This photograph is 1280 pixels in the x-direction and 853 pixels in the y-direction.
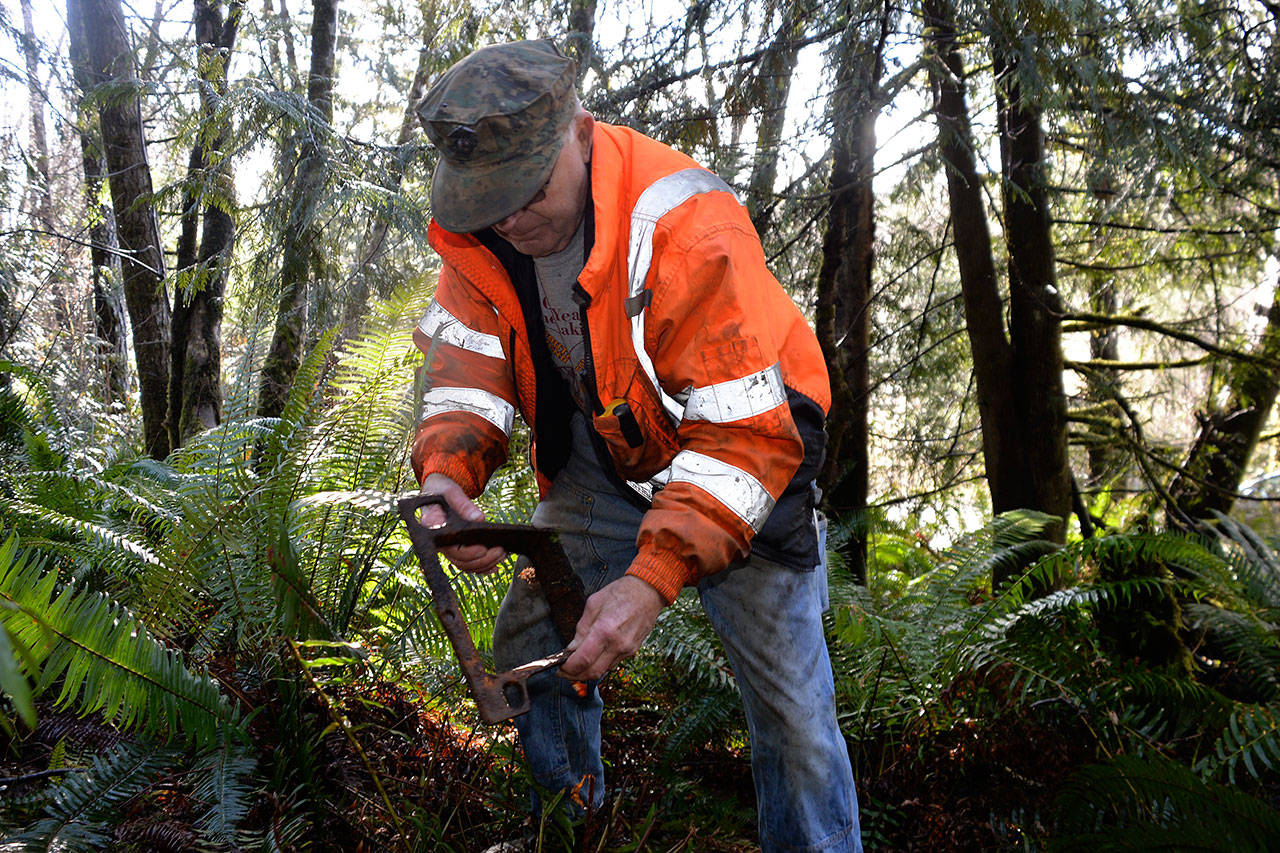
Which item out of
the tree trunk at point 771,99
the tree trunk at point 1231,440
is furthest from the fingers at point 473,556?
the tree trunk at point 1231,440

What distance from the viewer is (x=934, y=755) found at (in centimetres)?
313

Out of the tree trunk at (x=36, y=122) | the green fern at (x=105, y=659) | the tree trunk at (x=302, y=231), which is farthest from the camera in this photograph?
the tree trunk at (x=36, y=122)

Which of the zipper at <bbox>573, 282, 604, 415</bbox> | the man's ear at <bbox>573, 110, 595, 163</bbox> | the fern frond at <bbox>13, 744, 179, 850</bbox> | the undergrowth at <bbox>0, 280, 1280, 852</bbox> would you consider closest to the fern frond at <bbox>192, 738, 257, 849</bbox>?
the undergrowth at <bbox>0, 280, 1280, 852</bbox>

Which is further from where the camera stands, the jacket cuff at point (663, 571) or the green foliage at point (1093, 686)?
the green foliage at point (1093, 686)

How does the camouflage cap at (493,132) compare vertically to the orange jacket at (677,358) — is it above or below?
above

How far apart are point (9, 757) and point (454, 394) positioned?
179 cm

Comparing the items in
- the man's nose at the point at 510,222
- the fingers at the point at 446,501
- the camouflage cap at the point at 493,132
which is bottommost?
the fingers at the point at 446,501

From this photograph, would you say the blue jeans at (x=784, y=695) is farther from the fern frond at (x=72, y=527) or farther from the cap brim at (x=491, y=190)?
the fern frond at (x=72, y=527)

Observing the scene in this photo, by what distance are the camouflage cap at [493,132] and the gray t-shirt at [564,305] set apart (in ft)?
0.91

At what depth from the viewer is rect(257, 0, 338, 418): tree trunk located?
169 inches

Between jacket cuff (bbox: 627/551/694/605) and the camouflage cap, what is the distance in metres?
0.83

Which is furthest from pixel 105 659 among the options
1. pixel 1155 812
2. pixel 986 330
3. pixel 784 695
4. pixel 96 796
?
pixel 986 330

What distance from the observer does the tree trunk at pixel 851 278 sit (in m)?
3.87

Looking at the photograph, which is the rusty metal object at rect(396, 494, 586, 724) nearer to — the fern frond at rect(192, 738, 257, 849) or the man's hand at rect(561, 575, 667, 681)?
the man's hand at rect(561, 575, 667, 681)
